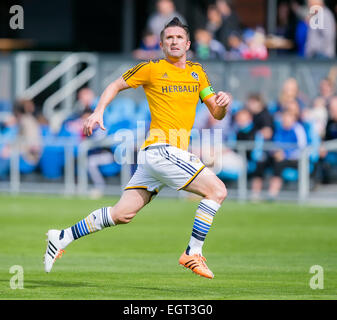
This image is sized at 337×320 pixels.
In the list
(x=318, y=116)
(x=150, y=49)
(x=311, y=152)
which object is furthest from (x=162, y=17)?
(x=311, y=152)

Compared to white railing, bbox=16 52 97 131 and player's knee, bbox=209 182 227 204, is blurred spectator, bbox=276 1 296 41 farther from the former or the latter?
player's knee, bbox=209 182 227 204

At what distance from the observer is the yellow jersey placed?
10.1 m

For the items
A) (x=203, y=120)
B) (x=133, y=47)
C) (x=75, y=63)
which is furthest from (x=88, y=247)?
(x=133, y=47)

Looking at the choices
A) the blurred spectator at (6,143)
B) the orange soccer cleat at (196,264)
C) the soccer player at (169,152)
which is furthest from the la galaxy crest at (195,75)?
the blurred spectator at (6,143)

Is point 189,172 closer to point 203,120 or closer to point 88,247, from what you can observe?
point 88,247

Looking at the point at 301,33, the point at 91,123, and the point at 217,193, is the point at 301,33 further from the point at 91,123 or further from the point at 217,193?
the point at 91,123

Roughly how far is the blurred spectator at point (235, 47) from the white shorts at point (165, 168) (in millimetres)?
13914

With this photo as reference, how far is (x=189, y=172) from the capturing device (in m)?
9.87

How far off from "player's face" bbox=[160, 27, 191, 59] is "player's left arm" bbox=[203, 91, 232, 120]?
0.60m

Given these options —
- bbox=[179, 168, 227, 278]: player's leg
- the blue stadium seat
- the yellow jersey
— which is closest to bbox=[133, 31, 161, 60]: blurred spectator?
the blue stadium seat

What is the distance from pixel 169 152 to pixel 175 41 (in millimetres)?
1168

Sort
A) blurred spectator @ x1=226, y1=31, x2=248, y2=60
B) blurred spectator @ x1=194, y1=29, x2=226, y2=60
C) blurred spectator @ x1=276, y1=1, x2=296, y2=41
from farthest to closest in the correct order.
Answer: blurred spectator @ x1=276, y1=1, x2=296, y2=41
blurred spectator @ x1=226, y1=31, x2=248, y2=60
blurred spectator @ x1=194, y1=29, x2=226, y2=60

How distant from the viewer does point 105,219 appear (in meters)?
10.1
